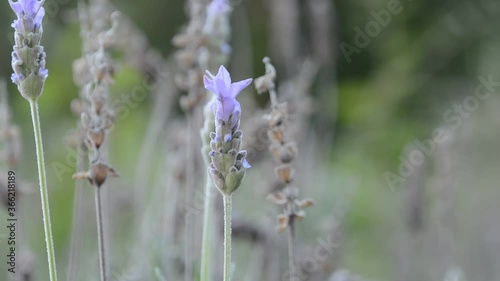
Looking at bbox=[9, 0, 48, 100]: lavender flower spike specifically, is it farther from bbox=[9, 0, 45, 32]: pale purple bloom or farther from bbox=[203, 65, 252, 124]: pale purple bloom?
bbox=[203, 65, 252, 124]: pale purple bloom

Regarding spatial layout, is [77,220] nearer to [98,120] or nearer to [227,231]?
[98,120]

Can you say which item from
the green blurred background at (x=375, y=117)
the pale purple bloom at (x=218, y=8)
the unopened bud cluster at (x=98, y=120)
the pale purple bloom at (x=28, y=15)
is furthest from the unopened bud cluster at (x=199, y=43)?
the green blurred background at (x=375, y=117)

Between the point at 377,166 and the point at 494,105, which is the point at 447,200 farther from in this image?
the point at 377,166

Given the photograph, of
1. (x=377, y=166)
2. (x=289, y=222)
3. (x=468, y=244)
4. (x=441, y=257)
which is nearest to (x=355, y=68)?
(x=377, y=166)

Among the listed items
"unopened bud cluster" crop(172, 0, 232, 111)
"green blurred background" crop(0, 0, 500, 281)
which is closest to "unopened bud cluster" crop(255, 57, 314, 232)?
"unopened bud cluster" crop(172, 0, 232, 111)

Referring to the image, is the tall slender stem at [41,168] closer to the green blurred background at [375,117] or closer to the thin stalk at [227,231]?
the thin stalk at [227,231]
